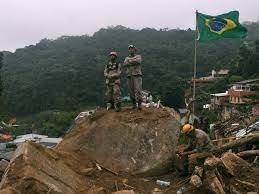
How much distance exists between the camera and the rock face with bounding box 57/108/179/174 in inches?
488

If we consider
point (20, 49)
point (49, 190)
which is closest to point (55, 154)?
point (49, 190)

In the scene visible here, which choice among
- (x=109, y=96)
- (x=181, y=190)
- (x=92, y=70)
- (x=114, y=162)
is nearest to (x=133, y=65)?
(x=109, y=96)

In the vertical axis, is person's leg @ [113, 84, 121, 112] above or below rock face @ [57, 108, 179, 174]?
above

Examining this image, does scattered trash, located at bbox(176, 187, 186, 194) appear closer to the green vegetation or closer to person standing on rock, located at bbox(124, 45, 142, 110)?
person standing on rock, located at bbox(124, 45, 142, 110)

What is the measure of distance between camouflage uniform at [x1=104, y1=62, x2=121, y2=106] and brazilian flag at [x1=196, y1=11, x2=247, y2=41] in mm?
3179

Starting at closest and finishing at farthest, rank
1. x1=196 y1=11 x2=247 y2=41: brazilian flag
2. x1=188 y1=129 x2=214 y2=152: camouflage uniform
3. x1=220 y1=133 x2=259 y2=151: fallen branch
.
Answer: x1=188 y1=129 x2=214 y2=152: camouflage uniform < x1=220 y1=133 x2=259 y2=151: fallen branch < x1=196 y1=11 x2=247 y2=41: brazilian flag

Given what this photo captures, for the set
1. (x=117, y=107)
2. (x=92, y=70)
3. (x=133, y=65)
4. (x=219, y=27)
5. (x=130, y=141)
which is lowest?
(x=92, y=70)

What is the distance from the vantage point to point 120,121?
43.8 ft

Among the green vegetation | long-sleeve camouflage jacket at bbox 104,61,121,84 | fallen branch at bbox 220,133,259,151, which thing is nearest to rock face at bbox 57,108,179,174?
long-sleeve camouflage jacket at bbox 104,61,121,84

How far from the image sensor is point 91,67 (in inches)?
3413

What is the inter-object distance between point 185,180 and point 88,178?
7.53 feet

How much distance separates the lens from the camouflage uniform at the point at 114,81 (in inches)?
555

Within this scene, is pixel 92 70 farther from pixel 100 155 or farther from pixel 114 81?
pixel 100 155

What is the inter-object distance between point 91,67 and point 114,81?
73020 mm
